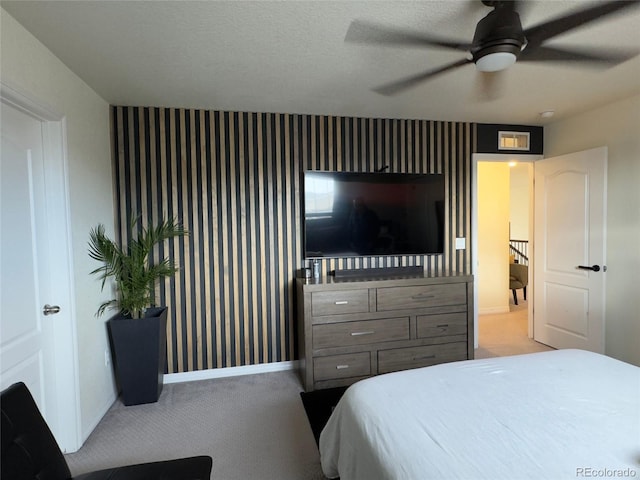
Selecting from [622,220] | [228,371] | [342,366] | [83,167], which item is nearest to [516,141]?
[622,220]

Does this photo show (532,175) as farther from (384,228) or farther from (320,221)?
(320,221)

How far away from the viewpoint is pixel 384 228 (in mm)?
3445

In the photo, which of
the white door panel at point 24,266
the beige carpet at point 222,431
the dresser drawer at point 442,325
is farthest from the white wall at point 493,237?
the white door panel at point 24,266

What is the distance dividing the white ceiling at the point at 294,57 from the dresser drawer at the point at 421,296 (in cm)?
166

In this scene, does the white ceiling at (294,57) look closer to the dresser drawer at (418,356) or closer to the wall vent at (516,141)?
the wall vent at (516,141)

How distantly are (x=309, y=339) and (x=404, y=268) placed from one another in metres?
1.25

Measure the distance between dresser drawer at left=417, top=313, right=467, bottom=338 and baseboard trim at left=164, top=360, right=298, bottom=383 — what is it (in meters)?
1.28

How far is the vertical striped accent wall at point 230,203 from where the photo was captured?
3.04 meters

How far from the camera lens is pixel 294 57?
7.02 ft

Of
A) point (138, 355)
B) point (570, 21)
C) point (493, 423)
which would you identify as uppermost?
point (570, 21)

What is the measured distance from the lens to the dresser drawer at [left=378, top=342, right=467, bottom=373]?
300 centimetres

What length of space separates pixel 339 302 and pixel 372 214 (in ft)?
3.29

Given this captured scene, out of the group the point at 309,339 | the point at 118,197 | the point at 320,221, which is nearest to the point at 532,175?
the point at 320,221

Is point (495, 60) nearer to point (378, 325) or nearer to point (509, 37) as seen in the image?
point (509, 37)
